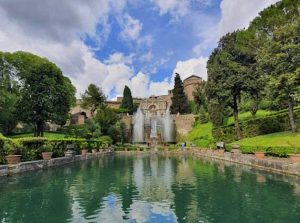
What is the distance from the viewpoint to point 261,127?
92.3 ft

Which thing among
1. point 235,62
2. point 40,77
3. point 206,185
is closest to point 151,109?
point 40,77

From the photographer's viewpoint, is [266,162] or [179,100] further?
[179,100]

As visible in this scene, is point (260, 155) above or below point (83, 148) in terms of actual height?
below

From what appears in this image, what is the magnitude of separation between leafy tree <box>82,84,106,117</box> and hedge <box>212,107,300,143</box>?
42204 millimetres

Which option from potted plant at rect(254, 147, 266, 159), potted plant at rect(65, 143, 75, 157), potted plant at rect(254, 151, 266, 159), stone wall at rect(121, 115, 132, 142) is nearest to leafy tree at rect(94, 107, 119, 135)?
stone wall at rect(121, 115, 132, 142)

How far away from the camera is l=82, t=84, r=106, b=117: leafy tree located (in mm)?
70500

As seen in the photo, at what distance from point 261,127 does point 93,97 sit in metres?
49.8

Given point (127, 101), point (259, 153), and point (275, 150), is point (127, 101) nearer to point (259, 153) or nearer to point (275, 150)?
point (259, 153)

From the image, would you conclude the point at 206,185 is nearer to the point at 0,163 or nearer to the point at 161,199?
the point at 161,199

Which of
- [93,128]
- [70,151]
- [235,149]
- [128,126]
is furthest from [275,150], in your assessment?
[128,126]

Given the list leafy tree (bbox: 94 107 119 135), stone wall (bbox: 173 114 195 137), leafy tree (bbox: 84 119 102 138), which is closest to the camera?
leafy tree (bbox: 84 119 102 138)

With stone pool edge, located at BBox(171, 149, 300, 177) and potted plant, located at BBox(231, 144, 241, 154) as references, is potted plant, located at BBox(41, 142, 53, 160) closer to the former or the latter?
stone pool edge, located at BBox(171, 149, 300, 177)

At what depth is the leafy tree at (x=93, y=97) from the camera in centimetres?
7050

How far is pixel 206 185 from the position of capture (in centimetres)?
1151
